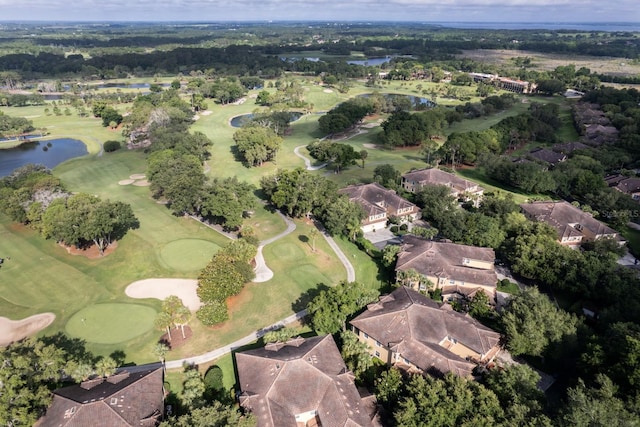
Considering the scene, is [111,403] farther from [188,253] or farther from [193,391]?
[188,253]

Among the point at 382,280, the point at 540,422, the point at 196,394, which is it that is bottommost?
the point at 382,280

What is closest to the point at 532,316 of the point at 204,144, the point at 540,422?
the point at 540,422

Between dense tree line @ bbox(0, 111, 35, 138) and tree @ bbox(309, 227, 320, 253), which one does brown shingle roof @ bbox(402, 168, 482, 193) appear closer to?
tree @ bbox(309, 227, 320, 253)

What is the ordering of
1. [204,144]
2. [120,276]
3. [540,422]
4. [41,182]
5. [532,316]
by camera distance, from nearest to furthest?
[540,422], [532,316], [120,276], [41,182], [204,144]

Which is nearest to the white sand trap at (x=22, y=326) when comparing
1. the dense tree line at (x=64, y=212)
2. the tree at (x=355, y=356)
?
the dense tree line at (x=64, y=212)

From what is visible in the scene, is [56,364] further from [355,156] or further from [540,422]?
[355,156]

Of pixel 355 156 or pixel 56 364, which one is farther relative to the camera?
pixel 355 156

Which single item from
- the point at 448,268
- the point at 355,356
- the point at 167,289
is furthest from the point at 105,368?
the point at 448,268
